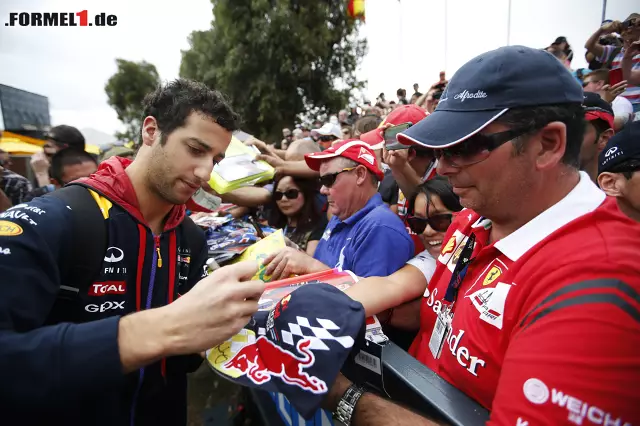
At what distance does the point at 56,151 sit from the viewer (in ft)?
13.3

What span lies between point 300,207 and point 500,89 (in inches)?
105

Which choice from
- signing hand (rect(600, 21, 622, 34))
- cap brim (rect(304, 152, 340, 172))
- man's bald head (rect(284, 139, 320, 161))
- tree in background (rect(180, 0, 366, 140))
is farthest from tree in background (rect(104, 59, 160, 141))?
cap brim (rect(304, 152, 340, 172))

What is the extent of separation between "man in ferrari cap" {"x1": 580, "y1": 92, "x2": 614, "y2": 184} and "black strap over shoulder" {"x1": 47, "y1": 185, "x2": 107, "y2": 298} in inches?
139

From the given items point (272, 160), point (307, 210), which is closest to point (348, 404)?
point (307, 210)

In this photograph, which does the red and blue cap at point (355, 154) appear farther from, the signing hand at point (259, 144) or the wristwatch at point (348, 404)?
the wristwatch at point (348, 404)

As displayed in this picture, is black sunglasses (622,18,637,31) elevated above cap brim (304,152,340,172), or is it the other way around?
black sunglasses (622,18,637,31)

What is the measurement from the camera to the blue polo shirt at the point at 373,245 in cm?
218

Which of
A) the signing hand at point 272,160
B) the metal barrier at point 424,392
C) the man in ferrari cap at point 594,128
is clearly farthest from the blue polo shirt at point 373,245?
the man in ferrari cap at point 594,128

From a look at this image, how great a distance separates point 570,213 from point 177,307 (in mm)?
1342

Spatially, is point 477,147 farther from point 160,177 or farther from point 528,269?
point 160,177

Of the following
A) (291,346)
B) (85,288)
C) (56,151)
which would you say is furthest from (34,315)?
(56,151)

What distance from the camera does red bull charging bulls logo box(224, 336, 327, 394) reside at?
116 centimetres

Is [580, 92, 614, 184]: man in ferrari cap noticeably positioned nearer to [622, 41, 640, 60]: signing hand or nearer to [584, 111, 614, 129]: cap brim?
[584, 111, 614, 129]: cap brim

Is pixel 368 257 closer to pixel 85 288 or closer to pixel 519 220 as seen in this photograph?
pixel 519 220
